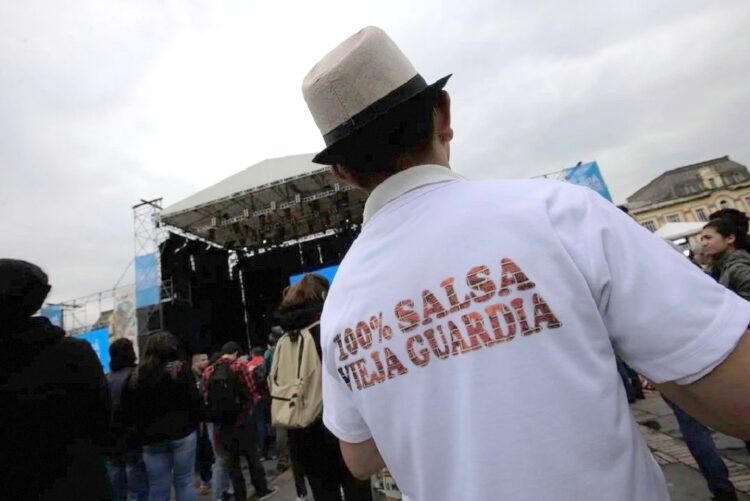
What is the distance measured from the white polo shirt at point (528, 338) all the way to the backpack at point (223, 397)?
13.3 feet

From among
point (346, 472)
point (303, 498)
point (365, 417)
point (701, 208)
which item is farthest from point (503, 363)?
point (701, 208)

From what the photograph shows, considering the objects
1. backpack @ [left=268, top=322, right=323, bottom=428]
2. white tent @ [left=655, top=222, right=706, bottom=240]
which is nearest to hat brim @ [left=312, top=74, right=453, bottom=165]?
backpack @ [left=268, top=322, right=323, bottom=428]

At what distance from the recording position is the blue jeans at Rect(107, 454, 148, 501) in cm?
413

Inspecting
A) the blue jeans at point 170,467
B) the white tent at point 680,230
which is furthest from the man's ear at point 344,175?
the white tent at point 680,230

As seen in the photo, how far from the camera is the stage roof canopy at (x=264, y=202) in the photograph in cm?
1156

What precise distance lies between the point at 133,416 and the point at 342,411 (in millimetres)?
3312

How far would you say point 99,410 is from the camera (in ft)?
6.52

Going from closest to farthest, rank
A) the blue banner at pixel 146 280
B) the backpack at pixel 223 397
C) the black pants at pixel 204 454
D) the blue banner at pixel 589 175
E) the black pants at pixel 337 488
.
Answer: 1. the black pants at pixel 337 488
2. the backpack at pixel 223 397
3. the black pants at pixel 204 454
4. the blue banner at pixel 146 280
5. the blue banner at pixel 589 175

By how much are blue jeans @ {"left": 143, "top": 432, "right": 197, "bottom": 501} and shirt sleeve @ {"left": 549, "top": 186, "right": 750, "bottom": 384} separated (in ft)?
12.2

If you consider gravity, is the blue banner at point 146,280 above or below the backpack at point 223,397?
above

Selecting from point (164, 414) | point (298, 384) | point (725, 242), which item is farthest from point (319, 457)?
point (725, 242)

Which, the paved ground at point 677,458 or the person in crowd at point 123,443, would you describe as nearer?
the paved ground at point 677,458

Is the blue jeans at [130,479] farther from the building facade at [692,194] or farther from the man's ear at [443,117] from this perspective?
the building facade at [692,194]

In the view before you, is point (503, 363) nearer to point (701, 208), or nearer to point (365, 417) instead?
point (365, 417)
